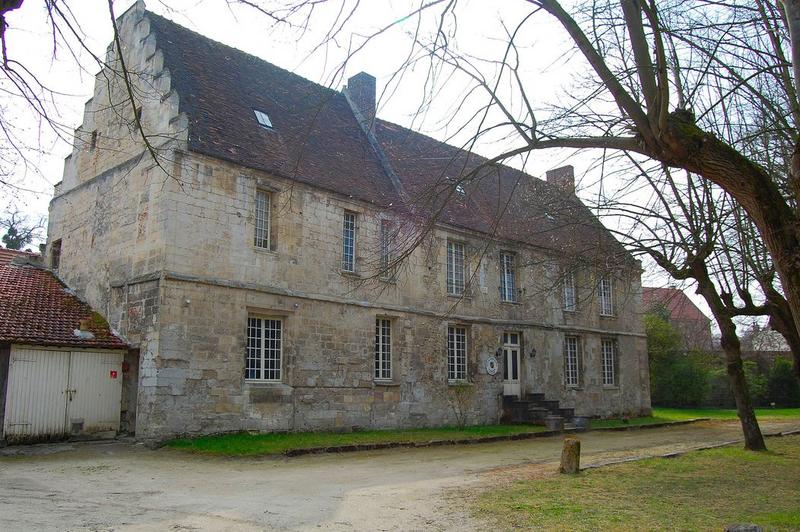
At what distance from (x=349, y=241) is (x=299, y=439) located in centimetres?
591

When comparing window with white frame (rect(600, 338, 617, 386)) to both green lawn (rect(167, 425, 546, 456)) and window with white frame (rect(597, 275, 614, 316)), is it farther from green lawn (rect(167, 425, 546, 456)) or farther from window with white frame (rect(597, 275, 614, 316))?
green lawn (rect(167, 425, 546, 456))

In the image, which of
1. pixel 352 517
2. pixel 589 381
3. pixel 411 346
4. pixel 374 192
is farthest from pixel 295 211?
pixel 589 381

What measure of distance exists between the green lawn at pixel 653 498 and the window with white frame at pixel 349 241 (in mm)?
9108

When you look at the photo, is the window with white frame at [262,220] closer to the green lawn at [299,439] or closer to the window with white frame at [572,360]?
the green lawn at [299,439]

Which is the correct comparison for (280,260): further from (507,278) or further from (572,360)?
(572,360)

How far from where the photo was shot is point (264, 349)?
1578cm

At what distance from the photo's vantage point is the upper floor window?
62.6 feet

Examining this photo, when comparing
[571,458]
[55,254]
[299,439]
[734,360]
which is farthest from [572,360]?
[55,254]

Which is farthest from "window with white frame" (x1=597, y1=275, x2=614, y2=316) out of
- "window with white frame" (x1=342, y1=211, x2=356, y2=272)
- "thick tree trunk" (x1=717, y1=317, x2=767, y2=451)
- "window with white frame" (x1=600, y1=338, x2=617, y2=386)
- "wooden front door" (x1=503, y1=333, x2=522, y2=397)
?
"window with white frame" (x1=342, y1=211, x2=356, y2=272)

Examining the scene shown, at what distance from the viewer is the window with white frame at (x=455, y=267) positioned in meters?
20.7

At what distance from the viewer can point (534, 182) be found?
616 inches

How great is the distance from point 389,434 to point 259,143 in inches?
324

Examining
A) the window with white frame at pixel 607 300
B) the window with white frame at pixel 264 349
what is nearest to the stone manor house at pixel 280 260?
the window with white frame at pixel 264 349

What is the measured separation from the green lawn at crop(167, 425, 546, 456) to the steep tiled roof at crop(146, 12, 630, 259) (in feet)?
18.3
